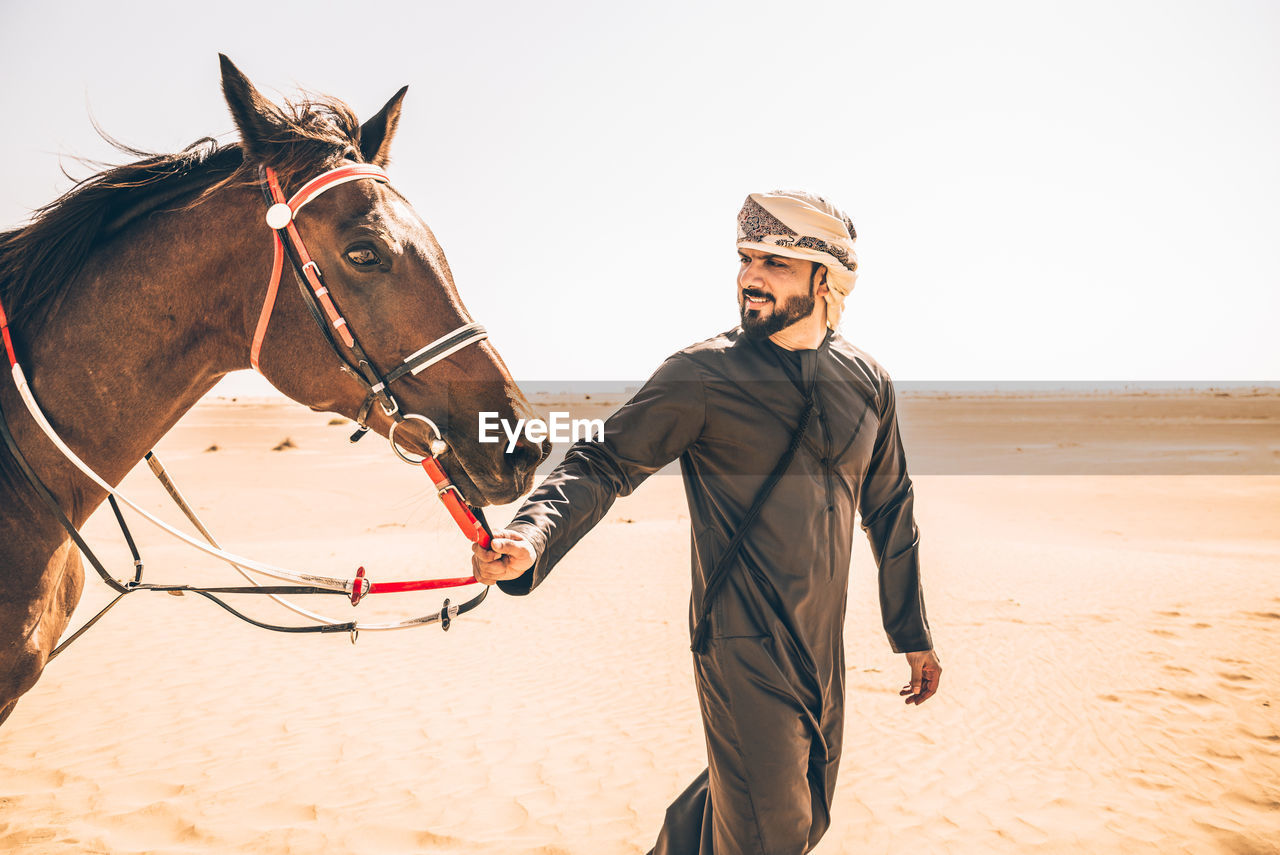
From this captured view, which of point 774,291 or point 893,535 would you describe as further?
point 893,535

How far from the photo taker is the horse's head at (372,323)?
186 cm

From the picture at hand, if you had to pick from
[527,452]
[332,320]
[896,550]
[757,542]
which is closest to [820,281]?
[757,542]

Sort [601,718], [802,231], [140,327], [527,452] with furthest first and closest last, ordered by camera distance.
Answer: [601,718]
[802,231]
[140,327]
[527,452]

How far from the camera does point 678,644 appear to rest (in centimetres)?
741

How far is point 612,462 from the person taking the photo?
1.97 m

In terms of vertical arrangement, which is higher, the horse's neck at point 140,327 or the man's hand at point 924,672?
the horse's neck at point 140,327

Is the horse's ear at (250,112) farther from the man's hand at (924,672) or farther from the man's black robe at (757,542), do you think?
the man's hand at (924,672)

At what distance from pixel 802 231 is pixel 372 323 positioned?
1.31 m

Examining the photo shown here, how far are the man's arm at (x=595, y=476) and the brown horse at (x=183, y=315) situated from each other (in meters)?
0.17

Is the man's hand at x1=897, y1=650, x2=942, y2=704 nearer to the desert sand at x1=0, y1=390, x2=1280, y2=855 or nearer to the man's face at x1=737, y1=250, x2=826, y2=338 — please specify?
the man's face at x1=737, y1=250, x2=826, y2=338

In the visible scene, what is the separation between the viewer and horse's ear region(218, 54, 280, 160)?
1.95 metres

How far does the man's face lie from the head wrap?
0.14 feet

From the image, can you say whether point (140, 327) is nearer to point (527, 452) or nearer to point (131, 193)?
point (131, 193)

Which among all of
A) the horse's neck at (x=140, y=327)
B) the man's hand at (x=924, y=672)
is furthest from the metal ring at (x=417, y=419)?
the man's hand at (x=924, y=672)
